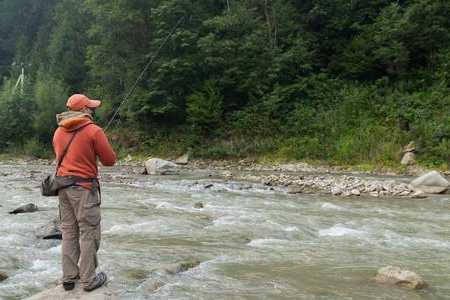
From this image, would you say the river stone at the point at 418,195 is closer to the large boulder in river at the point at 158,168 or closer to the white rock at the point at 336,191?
the white rock at the point at 336,191

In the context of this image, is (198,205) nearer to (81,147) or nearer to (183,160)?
(81,147)

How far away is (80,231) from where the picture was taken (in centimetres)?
482

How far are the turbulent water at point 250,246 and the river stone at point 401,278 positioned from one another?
0.35ft

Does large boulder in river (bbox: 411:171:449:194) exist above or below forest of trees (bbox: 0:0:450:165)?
below

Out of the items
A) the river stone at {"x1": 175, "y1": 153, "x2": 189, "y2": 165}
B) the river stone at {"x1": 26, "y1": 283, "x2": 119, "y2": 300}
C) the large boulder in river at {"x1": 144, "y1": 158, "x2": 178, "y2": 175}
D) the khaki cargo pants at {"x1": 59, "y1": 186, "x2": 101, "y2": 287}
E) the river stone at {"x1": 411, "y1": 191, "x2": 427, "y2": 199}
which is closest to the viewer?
the river stone at {"x1": 26, "y1": 283, "x2": 119, "y2": 300}

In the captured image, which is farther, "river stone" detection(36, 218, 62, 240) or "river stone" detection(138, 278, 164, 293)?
"river stone" detection(36, 218, 62, 240)

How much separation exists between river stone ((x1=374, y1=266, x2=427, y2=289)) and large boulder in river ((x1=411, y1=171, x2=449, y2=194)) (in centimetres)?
1016

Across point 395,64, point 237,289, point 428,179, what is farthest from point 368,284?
point 395,64

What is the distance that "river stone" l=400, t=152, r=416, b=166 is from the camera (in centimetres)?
2088

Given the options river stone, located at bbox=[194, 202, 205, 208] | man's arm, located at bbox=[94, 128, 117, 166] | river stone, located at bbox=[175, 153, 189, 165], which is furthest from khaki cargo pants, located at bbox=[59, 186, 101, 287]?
river stone, located at bbox=[175, 153, 189, 165]

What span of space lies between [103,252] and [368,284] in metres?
3.34

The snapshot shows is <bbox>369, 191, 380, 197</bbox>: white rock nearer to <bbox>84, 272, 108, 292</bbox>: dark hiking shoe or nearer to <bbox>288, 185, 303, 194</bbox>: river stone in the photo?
<bbox>288, 185, 303, 194</bbox>: river stone

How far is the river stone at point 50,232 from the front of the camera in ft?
24.9

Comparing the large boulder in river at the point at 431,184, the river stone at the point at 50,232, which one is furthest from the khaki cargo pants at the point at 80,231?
the large boulder in river at the point at 431,184
